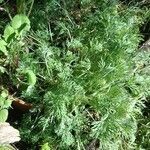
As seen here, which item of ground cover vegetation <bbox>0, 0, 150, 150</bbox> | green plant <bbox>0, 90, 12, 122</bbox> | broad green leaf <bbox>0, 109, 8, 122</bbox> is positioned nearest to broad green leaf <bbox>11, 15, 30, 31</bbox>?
ground cover vegetation <bbox>0, 0, 150, 150</bbox>

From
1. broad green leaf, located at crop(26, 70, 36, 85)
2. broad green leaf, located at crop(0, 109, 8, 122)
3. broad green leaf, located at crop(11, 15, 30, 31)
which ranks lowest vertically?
broad green leaf, located at crop(0, 109, 8, 122)

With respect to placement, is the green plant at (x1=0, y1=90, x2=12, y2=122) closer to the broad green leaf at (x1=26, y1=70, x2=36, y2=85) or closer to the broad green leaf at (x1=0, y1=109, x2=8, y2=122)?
the broad green leaf at (x1=0, y1=109, x2=8, y2=122)

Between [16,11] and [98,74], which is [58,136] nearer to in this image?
[98,74]

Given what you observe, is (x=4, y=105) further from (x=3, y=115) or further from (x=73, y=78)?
(x=73, y=78)

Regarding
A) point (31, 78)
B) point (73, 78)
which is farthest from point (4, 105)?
point (73, 78)

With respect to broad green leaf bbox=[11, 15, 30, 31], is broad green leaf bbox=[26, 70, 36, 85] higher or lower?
lower

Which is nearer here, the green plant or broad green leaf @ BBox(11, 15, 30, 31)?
the green plant

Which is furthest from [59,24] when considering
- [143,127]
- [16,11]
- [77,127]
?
[143,127]

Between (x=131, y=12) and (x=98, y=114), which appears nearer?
(x=98, y=114)
